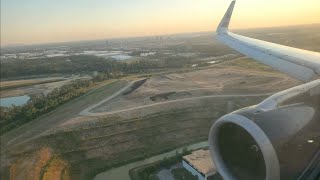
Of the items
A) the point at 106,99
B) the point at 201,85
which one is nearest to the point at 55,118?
the point at 106,99

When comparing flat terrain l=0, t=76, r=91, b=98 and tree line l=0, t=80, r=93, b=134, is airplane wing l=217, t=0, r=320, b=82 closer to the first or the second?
tree line l=0, t=80, r=93, b=134

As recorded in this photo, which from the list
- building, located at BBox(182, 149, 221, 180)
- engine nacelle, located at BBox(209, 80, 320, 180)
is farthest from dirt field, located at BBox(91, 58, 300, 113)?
engine nacelle, located at BBox(209, 80, 320, 180)

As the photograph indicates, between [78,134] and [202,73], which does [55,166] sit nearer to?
[78,134]

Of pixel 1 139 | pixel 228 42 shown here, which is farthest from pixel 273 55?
pixel 1 139

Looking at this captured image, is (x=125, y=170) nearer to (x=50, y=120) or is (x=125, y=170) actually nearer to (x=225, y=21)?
(x=50, y=120)

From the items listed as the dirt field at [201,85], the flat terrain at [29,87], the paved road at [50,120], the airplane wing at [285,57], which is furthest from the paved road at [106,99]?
the airplane wing at [285,57]

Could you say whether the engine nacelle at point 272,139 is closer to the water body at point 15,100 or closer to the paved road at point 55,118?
the paved road at point 55,118
